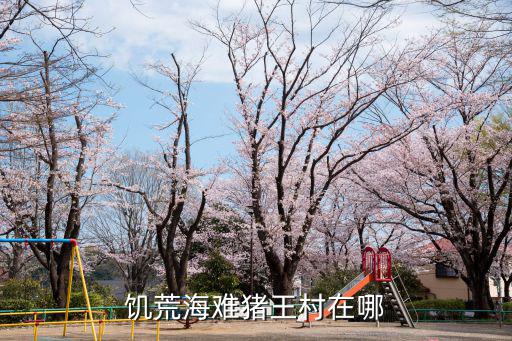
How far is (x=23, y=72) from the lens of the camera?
9.31 meters

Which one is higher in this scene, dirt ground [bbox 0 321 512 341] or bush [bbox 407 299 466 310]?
bush [bbox 407 299 466 310]

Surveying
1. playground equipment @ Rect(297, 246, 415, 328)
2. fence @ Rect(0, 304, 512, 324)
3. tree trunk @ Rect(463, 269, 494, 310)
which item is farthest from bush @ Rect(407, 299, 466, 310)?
playground equipment @ Rect(297, 246, 415, 328)

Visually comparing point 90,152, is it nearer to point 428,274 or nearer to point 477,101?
point 477,101

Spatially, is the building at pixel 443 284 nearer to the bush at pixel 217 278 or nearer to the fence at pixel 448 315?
the fence at pixel 448 315

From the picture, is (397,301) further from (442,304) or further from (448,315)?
→ (442,304)

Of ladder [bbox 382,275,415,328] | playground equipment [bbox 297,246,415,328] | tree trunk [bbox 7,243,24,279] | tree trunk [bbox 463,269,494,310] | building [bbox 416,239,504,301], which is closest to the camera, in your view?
playground equipment [bbox 297,246,415,328]

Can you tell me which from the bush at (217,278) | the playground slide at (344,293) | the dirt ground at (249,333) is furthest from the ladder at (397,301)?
the bush at (217,278)

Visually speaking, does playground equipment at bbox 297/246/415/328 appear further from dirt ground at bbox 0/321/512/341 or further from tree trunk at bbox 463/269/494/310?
tree trunk at bbox 463/269/494/310

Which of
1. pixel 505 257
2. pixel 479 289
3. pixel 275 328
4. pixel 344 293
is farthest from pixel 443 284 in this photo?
pixel 275 328

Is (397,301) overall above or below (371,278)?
below

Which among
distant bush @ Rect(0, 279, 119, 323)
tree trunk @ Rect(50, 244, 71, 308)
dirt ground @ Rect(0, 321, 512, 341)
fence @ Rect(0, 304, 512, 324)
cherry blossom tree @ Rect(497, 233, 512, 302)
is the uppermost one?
cherry blossom tree @ Rect(497, 233, 512, 302)

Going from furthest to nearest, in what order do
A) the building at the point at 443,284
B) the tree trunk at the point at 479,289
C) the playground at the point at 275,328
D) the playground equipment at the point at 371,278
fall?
the building at the point at 443,284 → the tree trunk at the point at 479,289 → the playground equipment at the point at 371,278 → the playground at the point at 275,328

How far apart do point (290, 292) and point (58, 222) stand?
11.8 metres

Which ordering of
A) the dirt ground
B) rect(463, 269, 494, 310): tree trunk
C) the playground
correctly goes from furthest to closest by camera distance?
1. rect(463, 269, 494, 310): tree trunk
2. the playground
3. the dirt ground
